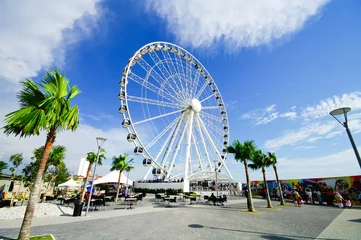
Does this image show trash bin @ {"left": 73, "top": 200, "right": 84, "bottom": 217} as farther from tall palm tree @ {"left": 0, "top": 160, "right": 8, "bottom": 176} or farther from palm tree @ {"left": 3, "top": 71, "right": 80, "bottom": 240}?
tall palm tree @ {"left": 0, "top": 160, "right": 8, "bottom": 176}

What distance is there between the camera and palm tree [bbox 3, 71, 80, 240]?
18.2 feet

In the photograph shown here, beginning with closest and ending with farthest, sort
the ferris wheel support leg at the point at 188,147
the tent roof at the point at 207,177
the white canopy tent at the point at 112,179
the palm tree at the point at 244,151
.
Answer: the palm tree at the point at 244,151, the white canopy tent at the point at 112,179, the ferris wheel support leg at the point at 188,147, the tent roof at the point at 207,177

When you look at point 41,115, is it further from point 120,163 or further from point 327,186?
point 327,186

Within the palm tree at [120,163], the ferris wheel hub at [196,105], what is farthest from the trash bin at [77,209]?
the ferris wheel hub at [196,105]

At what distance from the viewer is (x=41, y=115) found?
5930 mm

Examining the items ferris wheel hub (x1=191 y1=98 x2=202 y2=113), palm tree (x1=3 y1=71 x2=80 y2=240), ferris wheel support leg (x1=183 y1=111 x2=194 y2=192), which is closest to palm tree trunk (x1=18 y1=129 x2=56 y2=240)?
palm tree (x1=3 y1=71 x2=80 y2=240)

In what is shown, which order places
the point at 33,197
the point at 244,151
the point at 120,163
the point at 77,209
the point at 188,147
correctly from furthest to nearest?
the point at 188,147 < the point at 120,163 < the point at 244,151 < the point at 77,209 < the point at 33,197

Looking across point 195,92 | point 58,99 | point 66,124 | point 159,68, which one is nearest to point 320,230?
point 66,124

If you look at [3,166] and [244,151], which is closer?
[244,151]

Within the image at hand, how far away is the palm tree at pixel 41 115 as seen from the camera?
→ 18.2 ft

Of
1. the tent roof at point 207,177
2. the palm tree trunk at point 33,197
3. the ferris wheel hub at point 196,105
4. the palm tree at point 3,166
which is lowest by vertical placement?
the palm tree trunk at point 33,197

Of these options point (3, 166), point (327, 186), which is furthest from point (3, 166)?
point (327, 186)

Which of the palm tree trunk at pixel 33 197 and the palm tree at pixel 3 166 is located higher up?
the palm tree at pixel 3 166

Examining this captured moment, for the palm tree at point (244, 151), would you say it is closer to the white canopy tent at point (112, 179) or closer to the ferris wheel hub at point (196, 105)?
the ferris wheel hub at point (196, 105)
